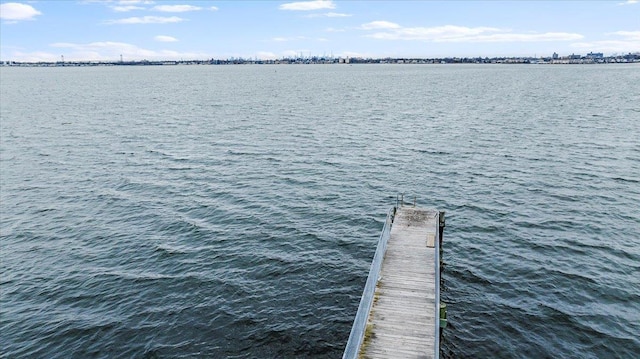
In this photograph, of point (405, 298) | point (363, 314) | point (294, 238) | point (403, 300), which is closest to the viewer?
point (363, 314)

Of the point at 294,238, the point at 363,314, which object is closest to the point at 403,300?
the point at 363,314

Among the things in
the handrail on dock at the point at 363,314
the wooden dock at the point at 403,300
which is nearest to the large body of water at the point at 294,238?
the wooden dock at the point at 403,300

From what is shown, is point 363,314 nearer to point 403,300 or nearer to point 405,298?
point 403,300

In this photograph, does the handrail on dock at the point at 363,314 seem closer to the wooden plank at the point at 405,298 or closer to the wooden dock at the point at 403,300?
the wooden dock at the point at 403,300

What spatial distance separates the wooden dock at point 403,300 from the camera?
16.5 metres

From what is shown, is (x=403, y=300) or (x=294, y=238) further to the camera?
(x=294, y=238)

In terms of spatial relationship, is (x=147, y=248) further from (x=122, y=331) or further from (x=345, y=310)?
(x=345, y=310)

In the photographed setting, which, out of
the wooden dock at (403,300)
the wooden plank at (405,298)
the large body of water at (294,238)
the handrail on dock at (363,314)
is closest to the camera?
the handrail on dock at (363,314)

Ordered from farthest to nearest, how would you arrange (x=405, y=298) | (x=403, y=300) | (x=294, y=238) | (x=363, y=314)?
(x=294, y=238)
(x=405, y=298)
(x=403, y=300)
(x=363, y=314)

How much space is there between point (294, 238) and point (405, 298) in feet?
44.9

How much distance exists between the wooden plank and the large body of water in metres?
3.36

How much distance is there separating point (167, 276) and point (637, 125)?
7317cm

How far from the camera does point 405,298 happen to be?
19719 millimetres

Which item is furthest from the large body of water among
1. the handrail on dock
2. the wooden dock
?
the handrail on dock
